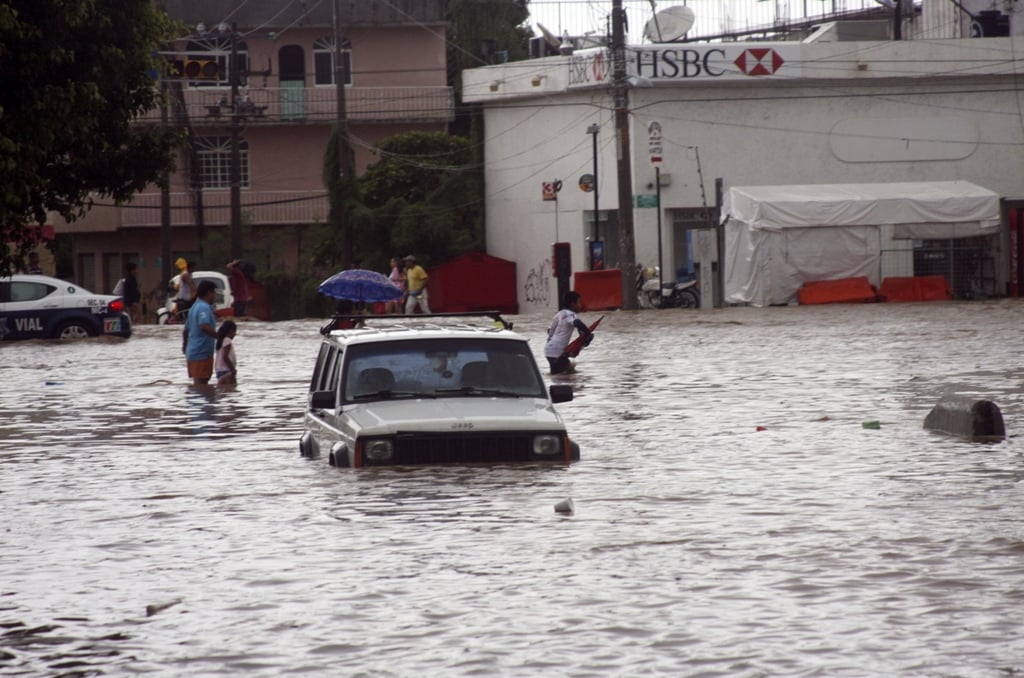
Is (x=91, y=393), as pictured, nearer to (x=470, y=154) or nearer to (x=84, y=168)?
(x=84, y=168)

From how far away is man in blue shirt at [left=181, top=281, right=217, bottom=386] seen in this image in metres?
21.0

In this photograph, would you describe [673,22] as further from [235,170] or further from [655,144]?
[235,170]

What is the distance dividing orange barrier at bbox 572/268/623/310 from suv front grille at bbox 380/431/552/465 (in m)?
35.1

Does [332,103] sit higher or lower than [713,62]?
higher

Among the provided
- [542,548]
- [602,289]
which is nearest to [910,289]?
[602,289]

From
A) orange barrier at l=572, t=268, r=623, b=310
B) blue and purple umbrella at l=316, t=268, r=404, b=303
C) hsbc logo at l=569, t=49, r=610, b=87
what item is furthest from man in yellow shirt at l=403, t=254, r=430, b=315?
hsbc logo at l=569, t=49, r=610, b=87

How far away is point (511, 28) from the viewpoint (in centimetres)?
7612

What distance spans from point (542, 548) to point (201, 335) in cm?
1280

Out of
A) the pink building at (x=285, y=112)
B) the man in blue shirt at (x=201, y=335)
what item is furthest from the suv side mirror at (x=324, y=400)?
the pink building at (x=285, y=112)

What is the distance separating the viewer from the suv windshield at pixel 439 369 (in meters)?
12.8

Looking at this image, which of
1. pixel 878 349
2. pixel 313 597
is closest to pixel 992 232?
pixel 878 349

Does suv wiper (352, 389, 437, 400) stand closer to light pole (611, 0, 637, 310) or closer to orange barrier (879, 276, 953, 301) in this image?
light pole (611, 0, 637, 310)

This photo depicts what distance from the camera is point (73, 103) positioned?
57.4 feet

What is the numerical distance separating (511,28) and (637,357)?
5071 cm
